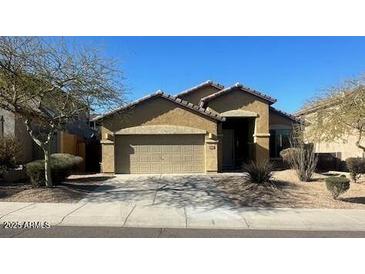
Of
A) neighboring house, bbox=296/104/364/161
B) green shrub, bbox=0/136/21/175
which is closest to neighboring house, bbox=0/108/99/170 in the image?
green shrub, bbox=0/136/21/175

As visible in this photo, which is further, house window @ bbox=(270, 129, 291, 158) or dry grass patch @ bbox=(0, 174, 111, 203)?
house window @ bbox=(270, 129, 291, 158)

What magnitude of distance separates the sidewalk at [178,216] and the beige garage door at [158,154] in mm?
8581

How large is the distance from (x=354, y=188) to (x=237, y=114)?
28.3ft

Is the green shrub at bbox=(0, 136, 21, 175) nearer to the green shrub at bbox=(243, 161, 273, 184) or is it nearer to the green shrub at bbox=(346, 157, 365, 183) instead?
the green shrub at bbox=(243, 161, 273, 184)

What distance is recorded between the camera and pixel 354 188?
17078 mm

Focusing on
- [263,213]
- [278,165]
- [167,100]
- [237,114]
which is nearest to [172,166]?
[167,100]

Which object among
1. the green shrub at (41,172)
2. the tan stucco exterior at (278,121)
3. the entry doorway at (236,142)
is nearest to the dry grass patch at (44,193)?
the green shrub at (41,172)

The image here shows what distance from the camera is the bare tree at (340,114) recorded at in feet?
51.9

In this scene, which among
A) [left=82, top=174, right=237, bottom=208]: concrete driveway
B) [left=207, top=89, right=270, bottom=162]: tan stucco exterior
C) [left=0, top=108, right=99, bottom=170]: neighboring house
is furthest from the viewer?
[left=207, top=89, right=270, bottom=162]: tan stucco exterior

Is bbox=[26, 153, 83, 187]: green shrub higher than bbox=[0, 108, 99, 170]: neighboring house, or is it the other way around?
bbox=[0, 108, 99, 170]: neighboring house

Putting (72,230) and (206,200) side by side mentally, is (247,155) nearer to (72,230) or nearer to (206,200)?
(206,200)

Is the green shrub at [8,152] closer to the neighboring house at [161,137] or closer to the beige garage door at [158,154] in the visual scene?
the neighboring house at [161,137]

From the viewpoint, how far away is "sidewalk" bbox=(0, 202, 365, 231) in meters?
10.2

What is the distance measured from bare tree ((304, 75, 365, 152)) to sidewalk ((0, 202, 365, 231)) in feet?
15.5
